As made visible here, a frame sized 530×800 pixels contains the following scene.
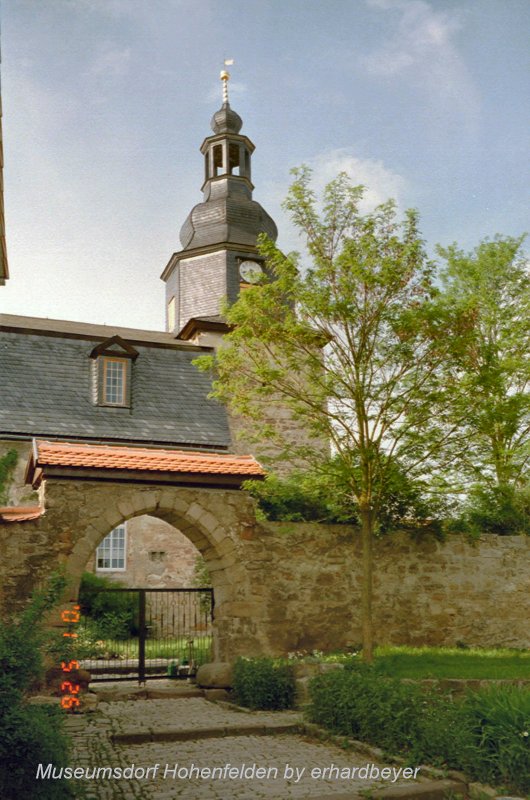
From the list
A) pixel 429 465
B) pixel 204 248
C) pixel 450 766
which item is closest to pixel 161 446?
pixel 204 248

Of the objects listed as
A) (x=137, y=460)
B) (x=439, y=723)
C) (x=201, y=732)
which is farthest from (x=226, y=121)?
(x=439, y=723)

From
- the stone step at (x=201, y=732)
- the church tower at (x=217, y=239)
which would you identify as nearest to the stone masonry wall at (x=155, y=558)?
the church tower at (x=217, y=239)

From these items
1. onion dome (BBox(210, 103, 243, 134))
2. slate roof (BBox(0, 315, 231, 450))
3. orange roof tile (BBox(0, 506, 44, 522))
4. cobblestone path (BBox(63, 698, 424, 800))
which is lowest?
cobblestone path (BBox(63, 698, 424, 800))

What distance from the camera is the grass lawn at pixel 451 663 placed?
858cm

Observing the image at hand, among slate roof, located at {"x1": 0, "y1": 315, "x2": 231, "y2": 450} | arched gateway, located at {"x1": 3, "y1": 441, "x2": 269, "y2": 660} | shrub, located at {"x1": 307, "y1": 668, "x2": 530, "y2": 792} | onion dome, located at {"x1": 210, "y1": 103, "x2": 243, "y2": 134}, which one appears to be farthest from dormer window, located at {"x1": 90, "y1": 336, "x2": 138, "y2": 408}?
→ shrub, located at {"x1": 307, "y1": 668, "x2": 530, "y2": 792}

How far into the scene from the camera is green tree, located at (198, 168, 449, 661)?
10.3m

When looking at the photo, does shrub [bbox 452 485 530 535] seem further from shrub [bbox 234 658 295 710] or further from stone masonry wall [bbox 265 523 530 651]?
shrub [bbox 234 658 295 710]

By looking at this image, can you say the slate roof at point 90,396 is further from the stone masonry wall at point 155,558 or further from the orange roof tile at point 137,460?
the orange roof tile at point 137,460

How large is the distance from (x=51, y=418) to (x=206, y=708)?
10.6m

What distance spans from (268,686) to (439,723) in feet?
11.5

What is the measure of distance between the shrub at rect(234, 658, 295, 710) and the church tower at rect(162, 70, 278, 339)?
46.9 feet

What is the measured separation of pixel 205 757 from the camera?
696 centimetres

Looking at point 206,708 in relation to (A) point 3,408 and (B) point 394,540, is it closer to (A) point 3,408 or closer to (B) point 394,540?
(B) point 394,540

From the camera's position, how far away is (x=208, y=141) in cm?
2698
